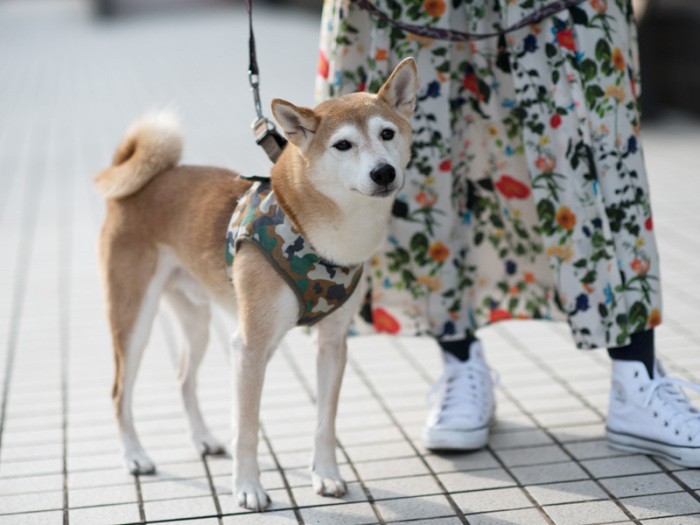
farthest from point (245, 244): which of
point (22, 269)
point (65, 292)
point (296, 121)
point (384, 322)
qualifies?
point (22, 269)

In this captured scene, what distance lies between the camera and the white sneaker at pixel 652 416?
2934 millimetres

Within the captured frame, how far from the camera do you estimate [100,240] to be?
3.19 meters

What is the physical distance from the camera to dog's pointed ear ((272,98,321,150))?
2570 mm

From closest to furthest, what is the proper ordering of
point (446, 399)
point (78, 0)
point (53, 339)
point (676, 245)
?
point (446, 399), point (53, 339), point (676, 245), point (78, 0)

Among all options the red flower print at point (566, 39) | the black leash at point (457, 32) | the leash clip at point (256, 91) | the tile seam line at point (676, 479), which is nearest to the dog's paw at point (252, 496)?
the leash clip at point (256, 91)

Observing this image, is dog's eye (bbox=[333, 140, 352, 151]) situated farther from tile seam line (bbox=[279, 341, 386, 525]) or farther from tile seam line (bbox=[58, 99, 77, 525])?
tile seam line (bbox=[58, 99, 77, 525])

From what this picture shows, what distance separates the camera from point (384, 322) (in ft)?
11.3

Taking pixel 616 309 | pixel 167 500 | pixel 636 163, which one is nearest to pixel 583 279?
pixel 616 309

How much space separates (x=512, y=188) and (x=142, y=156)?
1198 millimetres

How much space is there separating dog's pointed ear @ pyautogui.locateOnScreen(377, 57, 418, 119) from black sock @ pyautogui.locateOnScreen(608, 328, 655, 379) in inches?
40.6

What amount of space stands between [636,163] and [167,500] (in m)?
1.73

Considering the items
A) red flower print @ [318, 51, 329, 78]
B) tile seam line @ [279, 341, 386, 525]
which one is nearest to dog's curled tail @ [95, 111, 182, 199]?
red flower print @ [318, 51, 329, 78]

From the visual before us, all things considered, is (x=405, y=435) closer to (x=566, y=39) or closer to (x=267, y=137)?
(x=267, y=137)

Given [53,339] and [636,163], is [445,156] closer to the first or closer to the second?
[636,163]
